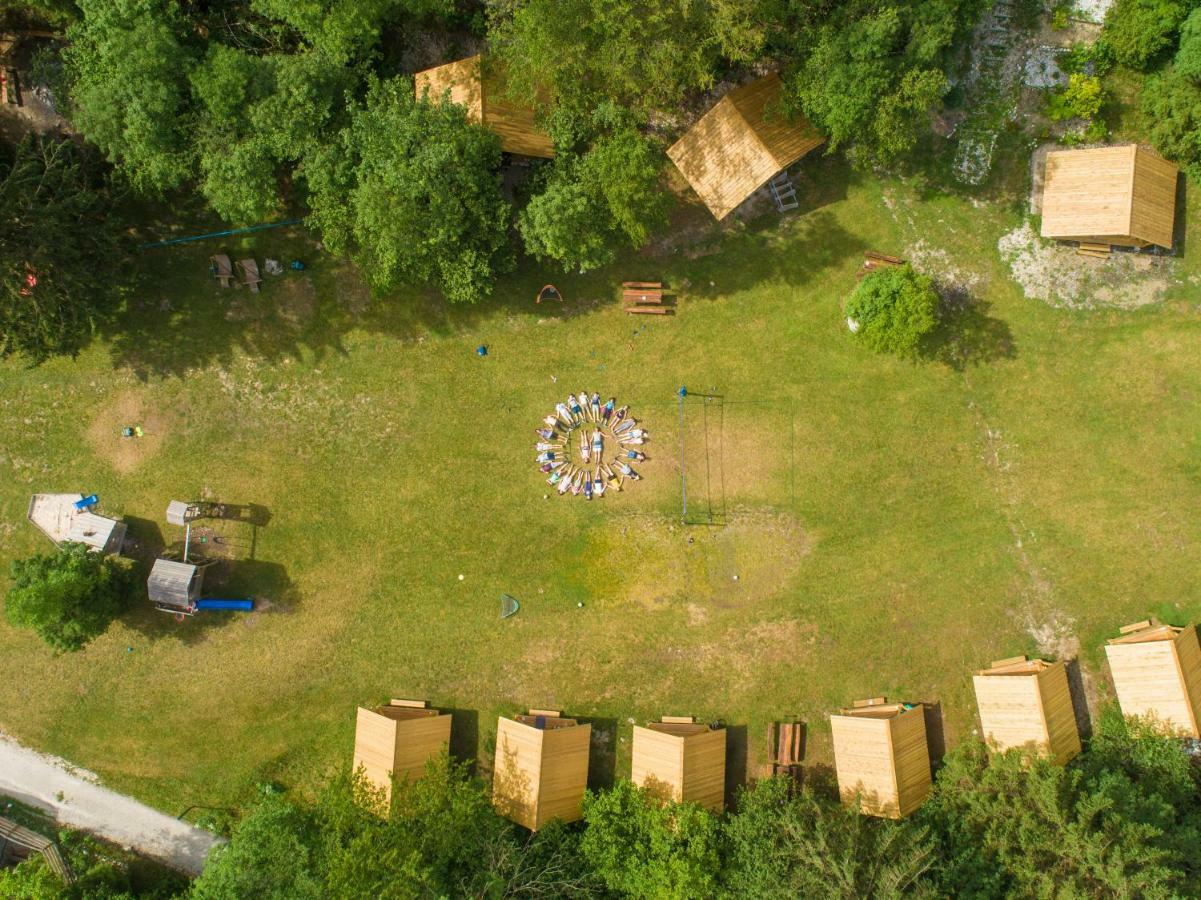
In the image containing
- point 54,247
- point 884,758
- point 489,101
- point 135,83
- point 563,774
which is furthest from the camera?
point 563,774

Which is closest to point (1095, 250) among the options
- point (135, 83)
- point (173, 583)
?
point (135, 83)

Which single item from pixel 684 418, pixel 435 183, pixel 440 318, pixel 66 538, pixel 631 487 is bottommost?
pixel 66 538

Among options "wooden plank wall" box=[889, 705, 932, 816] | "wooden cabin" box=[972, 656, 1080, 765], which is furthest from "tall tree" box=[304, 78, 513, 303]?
"wooden cabin" box=[972, 656, 1080, 765]

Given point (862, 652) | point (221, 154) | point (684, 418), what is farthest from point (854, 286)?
point (221, 154)

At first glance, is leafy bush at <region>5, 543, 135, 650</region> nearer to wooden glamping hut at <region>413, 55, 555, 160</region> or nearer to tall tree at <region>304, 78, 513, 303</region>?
tall tree at <region>304, 78, 513, 303</region>

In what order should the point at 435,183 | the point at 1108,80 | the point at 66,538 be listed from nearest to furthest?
1. the point at 435,183
2. the point at 1108,80
3. the point at 66,538

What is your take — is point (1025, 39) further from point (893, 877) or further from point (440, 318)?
point (893, 877)

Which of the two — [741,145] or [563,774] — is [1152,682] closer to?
[563,774]
